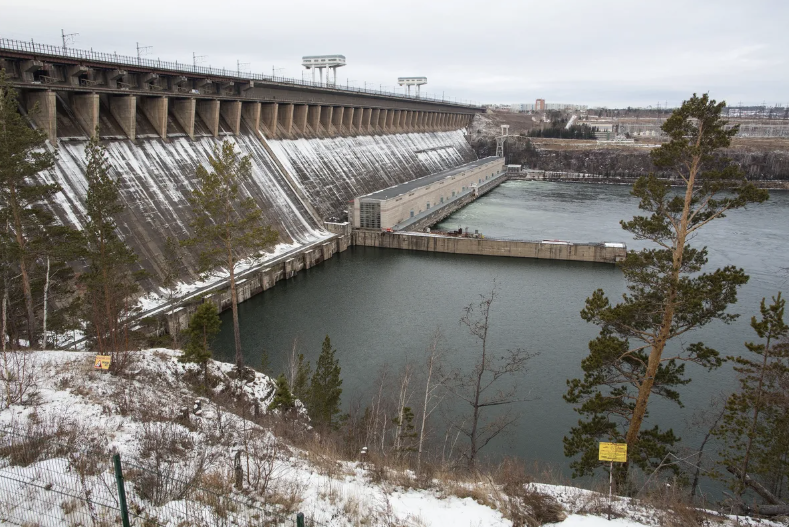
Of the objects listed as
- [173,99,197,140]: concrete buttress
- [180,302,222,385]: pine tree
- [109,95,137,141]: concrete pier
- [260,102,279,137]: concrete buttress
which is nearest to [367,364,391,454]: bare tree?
[180,302,222,385]: pine tree

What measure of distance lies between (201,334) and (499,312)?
1604 cm

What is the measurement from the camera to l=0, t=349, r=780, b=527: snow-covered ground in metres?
7.31

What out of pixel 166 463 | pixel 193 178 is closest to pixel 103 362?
pixel 166 463

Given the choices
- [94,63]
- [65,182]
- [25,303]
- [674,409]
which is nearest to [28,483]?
[25,303]

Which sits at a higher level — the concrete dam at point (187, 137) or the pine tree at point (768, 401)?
the concrete dam at point (187, 137)

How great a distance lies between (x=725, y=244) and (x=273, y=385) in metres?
39.1

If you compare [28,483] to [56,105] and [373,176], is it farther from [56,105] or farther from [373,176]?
[373,176]

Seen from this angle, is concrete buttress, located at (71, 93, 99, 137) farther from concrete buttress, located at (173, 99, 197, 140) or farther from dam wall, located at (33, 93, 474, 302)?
concrete buttress, located at (173, 99, 197, 140)

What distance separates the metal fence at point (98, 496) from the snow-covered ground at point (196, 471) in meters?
0.02

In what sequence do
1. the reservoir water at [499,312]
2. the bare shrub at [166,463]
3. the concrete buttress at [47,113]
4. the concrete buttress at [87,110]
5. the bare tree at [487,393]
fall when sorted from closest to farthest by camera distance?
the bare shrub at [166,463] → the bare tree at [487,393] → the reservoir water at [499,312] → the concrete buttress at [47,113] → the concrete buttress at [87,110]

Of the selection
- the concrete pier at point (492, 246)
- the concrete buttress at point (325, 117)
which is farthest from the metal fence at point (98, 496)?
the concrete buttress at point (325, 117)

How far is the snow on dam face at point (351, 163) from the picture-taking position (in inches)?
1693

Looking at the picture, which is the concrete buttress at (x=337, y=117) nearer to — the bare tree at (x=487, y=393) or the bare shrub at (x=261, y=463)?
the bare tree at (x=487, y=393)

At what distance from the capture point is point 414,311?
89.4ft
